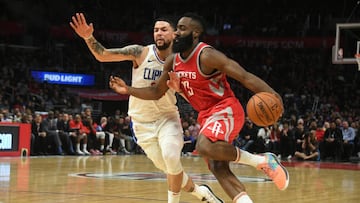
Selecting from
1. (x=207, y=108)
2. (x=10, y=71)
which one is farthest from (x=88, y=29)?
(x=10, y=71)

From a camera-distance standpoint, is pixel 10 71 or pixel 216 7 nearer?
pixel 10 71

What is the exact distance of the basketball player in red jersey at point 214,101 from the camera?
5238mm

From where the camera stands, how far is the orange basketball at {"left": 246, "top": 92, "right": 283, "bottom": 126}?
4984 mm

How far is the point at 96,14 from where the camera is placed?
34.1 meters

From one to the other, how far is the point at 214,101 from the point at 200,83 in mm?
210

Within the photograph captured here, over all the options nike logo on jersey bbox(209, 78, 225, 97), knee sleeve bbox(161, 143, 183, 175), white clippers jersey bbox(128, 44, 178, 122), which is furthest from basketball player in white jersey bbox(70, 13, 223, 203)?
nike logo on jersey bbox(209, 78, 225, 97)

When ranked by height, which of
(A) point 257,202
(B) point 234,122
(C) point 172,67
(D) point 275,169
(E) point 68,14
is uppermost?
(E) point 68,14

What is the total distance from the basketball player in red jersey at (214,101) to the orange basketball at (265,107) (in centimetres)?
18

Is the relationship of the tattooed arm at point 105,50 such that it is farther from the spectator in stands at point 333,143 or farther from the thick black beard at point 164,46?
the spectator in stands at point 333,143

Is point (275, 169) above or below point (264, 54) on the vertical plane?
below

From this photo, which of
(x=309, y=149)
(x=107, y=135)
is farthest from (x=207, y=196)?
(x=309, y=149)

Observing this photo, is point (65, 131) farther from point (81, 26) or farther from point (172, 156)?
point (172, 156)

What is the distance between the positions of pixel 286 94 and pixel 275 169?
24.4 metres

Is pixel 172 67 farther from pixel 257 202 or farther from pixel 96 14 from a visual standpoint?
pixel 96 14
